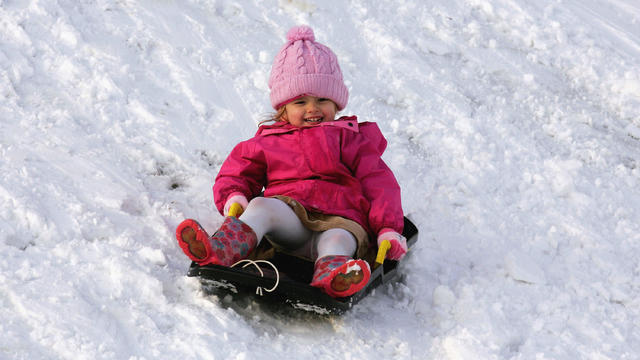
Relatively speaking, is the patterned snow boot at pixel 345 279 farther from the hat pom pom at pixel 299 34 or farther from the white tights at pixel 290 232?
the hat pom pom at pixel 299 34

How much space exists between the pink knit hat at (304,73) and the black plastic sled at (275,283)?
809 millimetres

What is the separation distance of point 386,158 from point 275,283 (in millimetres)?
1726

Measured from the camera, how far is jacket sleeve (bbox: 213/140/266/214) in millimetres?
2842

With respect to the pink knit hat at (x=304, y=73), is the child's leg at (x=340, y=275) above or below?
below

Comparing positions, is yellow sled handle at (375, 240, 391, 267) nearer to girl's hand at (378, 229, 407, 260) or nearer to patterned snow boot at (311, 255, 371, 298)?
girl's hand at (378, 229, 407, 260)

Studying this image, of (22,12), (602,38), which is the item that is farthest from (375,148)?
(602,38)

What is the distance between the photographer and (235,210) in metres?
2.69

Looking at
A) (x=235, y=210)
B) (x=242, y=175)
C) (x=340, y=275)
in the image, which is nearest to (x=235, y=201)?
(x=235, y=210)

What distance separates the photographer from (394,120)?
4.12 meters

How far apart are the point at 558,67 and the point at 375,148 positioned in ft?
8.97

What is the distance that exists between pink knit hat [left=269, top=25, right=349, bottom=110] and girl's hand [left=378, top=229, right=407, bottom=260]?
78cm

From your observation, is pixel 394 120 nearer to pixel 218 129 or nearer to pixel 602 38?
pixel 218 129

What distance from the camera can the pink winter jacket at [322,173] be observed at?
277 centimetres

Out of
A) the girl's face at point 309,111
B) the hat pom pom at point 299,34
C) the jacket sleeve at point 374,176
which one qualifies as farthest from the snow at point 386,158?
the hat pom pom at point 299,34
